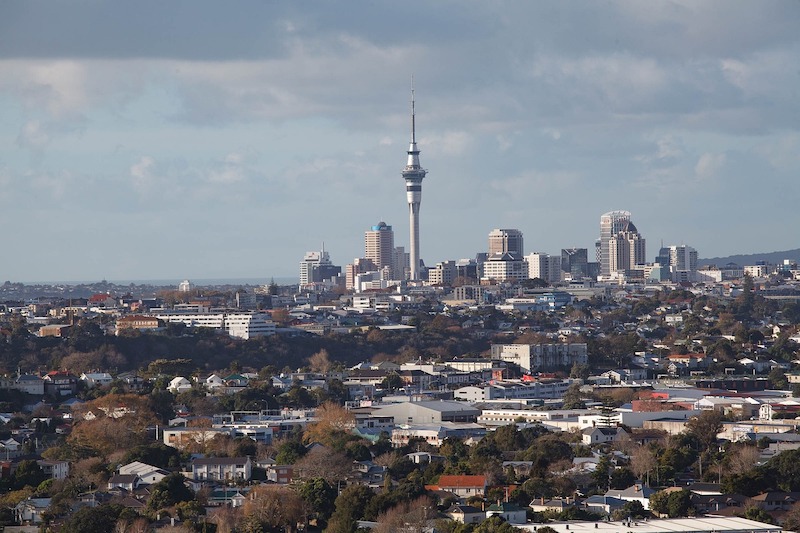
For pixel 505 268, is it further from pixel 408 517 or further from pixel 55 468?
pixel 408 517

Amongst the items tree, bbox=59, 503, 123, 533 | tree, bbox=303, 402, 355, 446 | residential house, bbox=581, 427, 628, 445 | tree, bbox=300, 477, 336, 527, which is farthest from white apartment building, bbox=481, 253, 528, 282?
tree, bbox=59, 503, 123, 533

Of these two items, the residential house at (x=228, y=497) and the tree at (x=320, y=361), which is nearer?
the residential house at (x=228, y=497)

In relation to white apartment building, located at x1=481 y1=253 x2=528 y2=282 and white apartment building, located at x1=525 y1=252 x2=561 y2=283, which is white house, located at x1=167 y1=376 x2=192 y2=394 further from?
white apartment building, located at x1=525 y1=252 x2=561 y2=283

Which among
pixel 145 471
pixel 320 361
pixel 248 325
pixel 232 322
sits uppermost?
pixel 232 322

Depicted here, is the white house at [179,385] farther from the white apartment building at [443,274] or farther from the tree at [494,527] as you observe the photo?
the white apartment building at [443,274]

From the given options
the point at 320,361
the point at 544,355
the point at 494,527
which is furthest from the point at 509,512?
the point at 320,361

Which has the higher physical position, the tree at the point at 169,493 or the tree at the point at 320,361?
the tree at the point at 320,361

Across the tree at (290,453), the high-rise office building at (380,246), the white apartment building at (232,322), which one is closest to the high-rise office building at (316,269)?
the high-rise office building at (380,246)
